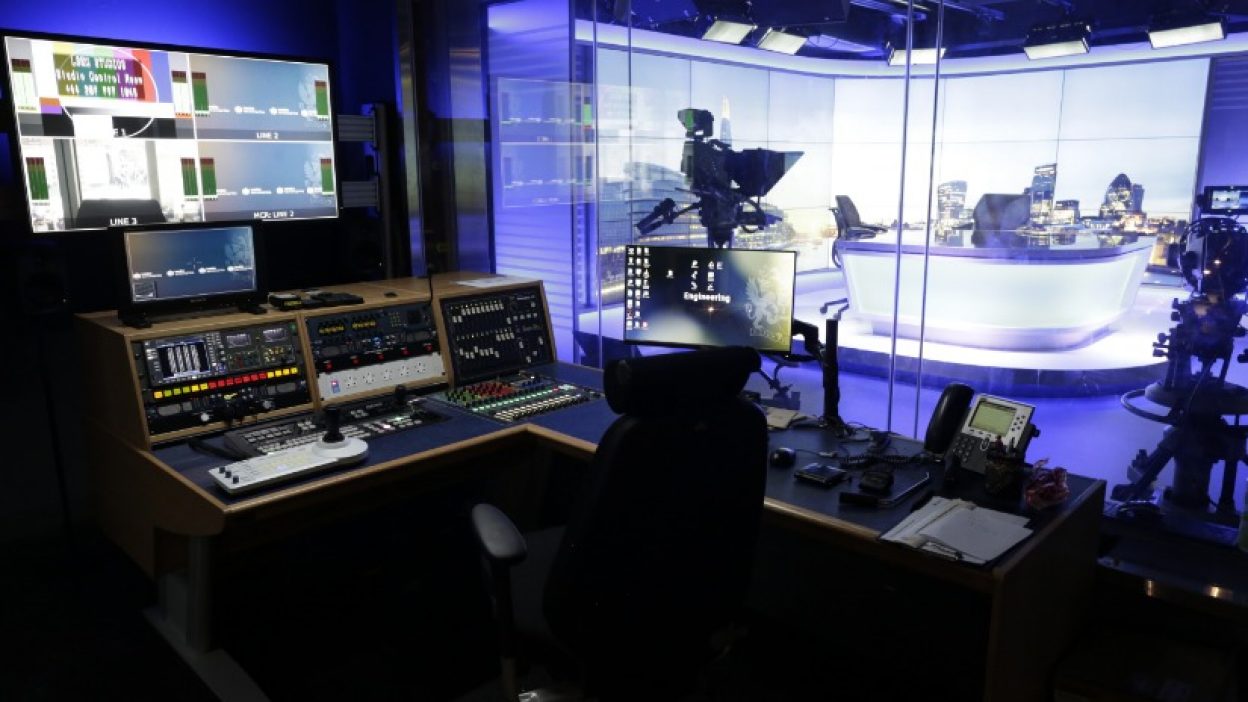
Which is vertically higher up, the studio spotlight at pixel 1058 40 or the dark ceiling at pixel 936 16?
the dark ceiling at pixel 936 16

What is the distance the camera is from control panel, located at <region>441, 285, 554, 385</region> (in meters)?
2.95

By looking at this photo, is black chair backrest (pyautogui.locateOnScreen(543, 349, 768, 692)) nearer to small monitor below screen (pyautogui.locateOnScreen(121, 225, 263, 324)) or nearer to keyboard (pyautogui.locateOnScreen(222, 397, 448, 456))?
keyboard (pyautogui.locateOnScreen(222, 397, 448, 456))

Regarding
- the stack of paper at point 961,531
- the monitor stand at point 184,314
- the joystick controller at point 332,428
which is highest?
the monitor stand at point 184,314

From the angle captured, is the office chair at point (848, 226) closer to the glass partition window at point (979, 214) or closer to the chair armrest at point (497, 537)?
the glass partition window at point (979, 214)

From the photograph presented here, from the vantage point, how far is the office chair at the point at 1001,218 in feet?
15.8

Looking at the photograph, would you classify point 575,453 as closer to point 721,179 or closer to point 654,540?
point 654,540

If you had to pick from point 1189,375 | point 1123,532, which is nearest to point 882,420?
point 1189,375

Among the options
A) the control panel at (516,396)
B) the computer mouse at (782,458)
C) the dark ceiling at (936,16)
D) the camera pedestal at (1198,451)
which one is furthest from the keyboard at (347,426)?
the camera pedestal at (1198,451)

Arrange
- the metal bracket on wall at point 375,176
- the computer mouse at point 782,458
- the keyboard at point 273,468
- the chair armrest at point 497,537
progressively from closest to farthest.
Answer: the chair armrest at point 497,537 → the keyboard at point 273,468 → the computer mouse at point 782,458 → the metal bracket on wall at point 375,176

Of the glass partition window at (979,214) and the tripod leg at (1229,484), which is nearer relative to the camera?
the tripod leg at (1229,484)

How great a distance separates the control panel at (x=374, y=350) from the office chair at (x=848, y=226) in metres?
3.93

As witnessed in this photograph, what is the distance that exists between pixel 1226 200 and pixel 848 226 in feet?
10.3

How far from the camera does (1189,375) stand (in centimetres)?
350

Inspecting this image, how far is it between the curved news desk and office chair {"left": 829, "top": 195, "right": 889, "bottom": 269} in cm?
21
